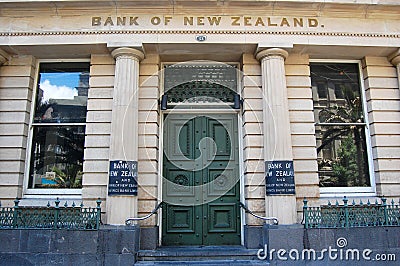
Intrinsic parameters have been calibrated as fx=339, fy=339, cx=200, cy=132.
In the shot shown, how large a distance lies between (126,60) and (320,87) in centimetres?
525

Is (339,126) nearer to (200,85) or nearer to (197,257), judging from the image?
(200,85)

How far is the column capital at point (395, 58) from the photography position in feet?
29.2

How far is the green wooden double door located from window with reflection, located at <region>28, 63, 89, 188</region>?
2330 mm

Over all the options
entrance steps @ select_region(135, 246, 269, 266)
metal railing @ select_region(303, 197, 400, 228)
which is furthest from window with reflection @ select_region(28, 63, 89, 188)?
metal railing @ select_region(303, 197, 400, 228)

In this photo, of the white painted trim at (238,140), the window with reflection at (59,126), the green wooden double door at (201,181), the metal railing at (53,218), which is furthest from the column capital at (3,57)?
the green wooden double door at (201,181)

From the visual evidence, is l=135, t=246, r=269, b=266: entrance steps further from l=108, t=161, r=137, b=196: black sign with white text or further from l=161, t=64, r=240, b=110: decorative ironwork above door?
l=161, t=64, r=240, b=110: decorative ironwork above door

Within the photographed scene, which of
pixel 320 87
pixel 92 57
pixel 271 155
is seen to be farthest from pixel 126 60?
pixel 320 87

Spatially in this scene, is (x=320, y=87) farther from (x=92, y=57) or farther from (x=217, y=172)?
(x=92, y=57)

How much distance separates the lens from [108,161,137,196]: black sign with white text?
25.1 feet

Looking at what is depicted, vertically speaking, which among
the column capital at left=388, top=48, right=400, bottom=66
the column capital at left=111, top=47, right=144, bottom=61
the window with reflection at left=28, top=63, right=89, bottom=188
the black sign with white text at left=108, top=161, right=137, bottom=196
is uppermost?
the column capital at left=388, top=48, right=400, bottom=66

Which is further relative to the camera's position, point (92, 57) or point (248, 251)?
point (92, 57)

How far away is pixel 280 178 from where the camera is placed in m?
7.79

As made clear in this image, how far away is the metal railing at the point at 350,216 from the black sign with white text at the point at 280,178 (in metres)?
0.47

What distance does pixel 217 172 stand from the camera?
8.80 m
